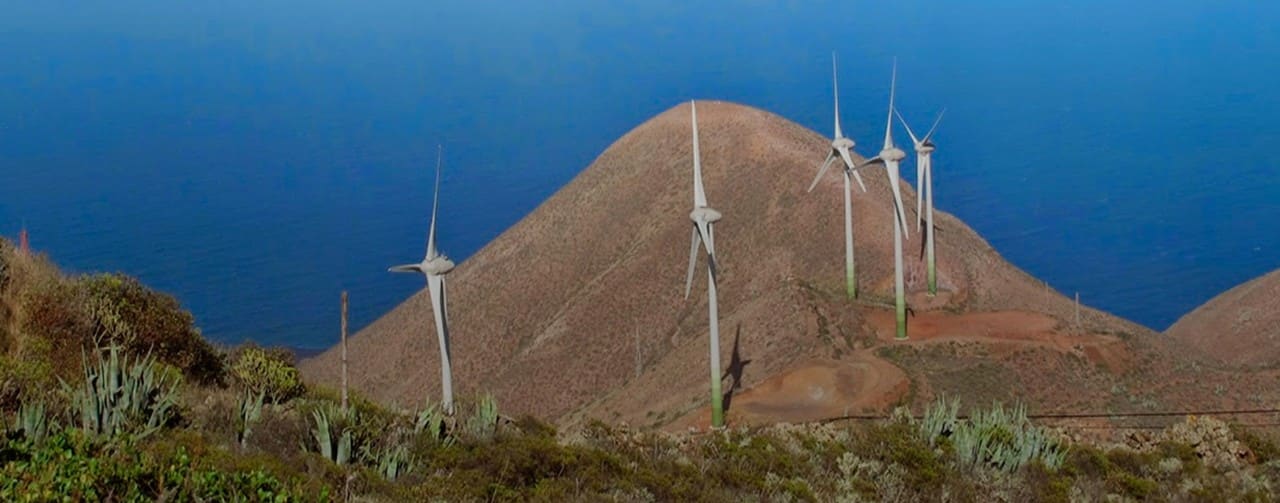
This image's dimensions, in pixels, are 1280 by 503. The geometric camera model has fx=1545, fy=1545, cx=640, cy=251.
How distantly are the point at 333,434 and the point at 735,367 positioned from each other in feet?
118

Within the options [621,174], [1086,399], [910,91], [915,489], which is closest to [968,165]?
[910,91]

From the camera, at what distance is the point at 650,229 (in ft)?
281

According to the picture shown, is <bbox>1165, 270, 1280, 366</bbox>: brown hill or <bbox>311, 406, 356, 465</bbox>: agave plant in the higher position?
<bbox>1165, 270, 1280, 366</bbox>: brown hill

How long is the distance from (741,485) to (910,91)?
181628mm

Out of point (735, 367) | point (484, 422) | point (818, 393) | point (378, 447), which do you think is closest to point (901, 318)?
point (735, 367)

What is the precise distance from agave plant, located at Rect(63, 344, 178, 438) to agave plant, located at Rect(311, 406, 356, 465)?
1999 millimetres

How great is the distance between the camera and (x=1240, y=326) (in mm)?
74062

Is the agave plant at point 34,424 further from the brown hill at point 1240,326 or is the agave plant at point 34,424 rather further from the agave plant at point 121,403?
the brown hill at point 1240,326

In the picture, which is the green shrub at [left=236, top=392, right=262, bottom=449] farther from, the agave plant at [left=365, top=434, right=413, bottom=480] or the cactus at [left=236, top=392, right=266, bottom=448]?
the agave plant at [left=365, top=434, right=413, bottom=480]

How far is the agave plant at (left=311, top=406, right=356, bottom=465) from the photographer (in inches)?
802

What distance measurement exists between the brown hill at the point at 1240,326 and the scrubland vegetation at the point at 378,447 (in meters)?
38.9

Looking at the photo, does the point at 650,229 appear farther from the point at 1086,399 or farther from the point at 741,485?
the point at 741,485

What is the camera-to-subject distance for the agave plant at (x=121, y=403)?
766 inches

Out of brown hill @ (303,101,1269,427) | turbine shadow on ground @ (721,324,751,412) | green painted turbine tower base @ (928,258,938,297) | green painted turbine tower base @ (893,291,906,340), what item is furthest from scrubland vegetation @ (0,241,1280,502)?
green painted turbine tower base @ (928,258,938,297)
